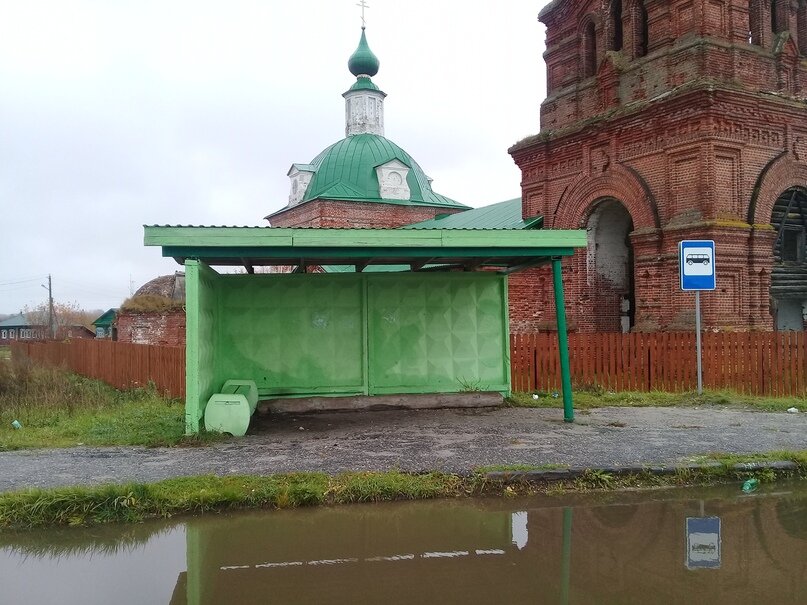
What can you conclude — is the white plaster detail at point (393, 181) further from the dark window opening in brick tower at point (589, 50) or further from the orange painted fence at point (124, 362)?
the dark window opening in brick tower at point (589, 50)

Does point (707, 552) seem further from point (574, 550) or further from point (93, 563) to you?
point (93, 563)

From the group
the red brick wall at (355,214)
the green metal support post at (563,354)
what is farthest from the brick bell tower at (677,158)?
the red brick wall at (355,214)

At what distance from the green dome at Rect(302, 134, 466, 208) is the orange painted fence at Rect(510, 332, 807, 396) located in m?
23.3

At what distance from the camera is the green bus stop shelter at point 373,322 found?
1042cm

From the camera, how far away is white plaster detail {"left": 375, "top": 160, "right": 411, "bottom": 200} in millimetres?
37562

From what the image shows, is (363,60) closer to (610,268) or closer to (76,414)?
(610,268)

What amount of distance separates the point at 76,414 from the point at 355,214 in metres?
25.4

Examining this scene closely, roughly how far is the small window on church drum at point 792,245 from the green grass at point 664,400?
192 inches

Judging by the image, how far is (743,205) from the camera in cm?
1484

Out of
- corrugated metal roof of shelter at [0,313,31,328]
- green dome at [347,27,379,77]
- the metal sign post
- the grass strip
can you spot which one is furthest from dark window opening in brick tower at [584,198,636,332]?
corrugated metal roof of shelter at [0,313,31,328]

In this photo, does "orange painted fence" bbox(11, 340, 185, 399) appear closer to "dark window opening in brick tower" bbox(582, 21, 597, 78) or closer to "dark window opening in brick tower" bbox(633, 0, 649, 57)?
"dark window opening in brick tower" bbox(582, 21, 597, 78)

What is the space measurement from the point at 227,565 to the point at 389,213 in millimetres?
33078

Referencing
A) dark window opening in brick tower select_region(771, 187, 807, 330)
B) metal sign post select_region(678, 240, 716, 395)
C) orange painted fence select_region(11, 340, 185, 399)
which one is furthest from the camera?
dark window opening in brick tower select_region(771, 187, 807, 330)

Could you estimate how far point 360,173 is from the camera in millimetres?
37906
